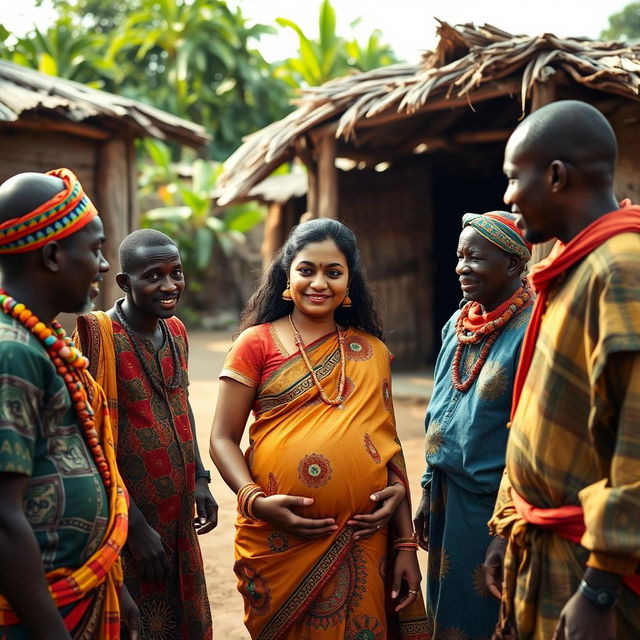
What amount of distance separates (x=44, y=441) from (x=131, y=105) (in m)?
6.10

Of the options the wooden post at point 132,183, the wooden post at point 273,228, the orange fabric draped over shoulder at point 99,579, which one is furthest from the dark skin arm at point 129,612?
the wooden post at point 273,228

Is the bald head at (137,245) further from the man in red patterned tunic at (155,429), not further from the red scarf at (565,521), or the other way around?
the red scarf at (565,521)

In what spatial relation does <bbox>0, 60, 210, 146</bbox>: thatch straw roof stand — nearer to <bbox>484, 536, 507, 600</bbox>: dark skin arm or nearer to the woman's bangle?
the woman's bangle

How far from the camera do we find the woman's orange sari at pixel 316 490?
2.62 m

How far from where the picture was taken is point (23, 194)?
1848 mm

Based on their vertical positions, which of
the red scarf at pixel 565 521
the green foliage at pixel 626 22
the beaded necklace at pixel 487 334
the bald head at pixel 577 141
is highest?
the green foliage at pixel 626 22

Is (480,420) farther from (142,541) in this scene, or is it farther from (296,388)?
(142,541)

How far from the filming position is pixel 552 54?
6.19 meters

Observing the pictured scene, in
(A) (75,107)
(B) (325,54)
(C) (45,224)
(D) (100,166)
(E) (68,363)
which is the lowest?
(E) (68,363)

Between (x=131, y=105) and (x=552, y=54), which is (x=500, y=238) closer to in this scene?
(x=552, y=54)

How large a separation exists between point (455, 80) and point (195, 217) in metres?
12.7

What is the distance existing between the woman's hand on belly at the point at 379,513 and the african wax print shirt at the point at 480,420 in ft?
0.70

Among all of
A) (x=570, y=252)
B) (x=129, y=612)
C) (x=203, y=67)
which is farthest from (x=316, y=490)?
(x=203, y=67)

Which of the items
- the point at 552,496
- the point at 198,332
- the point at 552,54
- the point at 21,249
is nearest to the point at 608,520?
the point at 552,496
